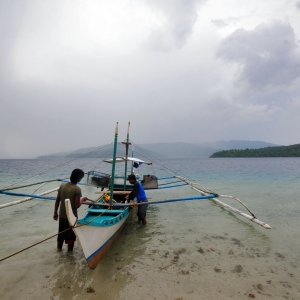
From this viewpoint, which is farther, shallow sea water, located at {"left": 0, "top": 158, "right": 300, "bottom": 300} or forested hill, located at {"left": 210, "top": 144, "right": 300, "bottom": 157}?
forested hill, located at {"left": 210, "top": 144, "right": 300, "bottom": 157}

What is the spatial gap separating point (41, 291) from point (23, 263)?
1.69 meters

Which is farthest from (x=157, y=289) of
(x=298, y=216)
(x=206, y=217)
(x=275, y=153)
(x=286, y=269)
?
(x=275, y=153)

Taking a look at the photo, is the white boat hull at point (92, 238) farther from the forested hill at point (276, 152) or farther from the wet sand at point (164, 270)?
the forested hill at point (276, 152)

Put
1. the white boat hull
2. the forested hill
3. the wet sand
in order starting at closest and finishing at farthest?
the wet sand, the white boat hull, the forested hill

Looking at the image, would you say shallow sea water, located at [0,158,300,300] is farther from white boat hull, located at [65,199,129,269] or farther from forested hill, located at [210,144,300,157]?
forested hill, located at [210,144,300,157]

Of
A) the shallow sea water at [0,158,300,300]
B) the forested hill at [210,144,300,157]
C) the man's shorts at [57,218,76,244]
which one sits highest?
the forested hill at [210,144,300,157]

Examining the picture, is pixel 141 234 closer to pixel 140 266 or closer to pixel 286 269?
pixel 140 266

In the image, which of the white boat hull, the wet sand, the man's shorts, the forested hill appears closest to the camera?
the wet sand

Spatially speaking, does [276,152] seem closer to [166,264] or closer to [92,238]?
[166,264]

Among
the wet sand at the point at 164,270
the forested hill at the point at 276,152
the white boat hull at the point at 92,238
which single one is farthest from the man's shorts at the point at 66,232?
the forested hill at the point at 276,152

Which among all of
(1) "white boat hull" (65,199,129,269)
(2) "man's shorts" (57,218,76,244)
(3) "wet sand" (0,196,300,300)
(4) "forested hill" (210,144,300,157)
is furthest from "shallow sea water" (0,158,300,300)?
(4) "forested hill" (210,144,300,157)

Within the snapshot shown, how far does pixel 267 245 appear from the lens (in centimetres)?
721

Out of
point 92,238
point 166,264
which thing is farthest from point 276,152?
point 92,238

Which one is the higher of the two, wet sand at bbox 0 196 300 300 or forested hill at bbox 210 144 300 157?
forested hill at bbox 210 144 300 157
